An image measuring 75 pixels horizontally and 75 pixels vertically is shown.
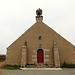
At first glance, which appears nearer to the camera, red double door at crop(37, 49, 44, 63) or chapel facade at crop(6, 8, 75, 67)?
chapel facade at crop(6, 8, 75, 67)

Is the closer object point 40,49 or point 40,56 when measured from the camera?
point 40,56

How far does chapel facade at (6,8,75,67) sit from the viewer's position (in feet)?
52.6

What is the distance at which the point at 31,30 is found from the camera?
17.7 m

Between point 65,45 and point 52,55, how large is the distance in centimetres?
318

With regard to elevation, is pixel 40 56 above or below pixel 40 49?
below

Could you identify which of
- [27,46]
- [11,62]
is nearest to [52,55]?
[27,46]

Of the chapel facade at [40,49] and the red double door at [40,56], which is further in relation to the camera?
the red double door at [40,56]

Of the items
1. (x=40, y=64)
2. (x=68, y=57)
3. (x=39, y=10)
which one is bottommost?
(x=40, y=64)

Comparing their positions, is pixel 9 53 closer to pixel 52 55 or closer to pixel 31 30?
pixel 31 30

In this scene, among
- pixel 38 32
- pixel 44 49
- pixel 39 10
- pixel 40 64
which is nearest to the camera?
pixel 40 64

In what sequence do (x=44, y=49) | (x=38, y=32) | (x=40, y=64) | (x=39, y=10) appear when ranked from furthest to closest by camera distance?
(x=39, y=10) < (x=38, y=32) < (x=44, y=49) < (x=40, y=64)

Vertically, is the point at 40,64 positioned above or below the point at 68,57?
below

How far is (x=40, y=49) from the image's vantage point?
654 inches

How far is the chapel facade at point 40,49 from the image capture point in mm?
16047
